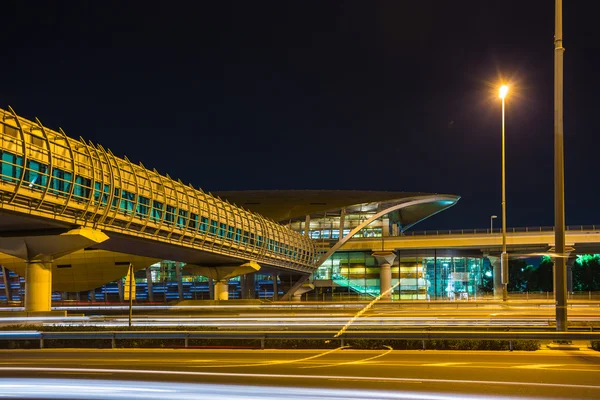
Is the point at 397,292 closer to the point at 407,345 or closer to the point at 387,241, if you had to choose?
the point at 387,241

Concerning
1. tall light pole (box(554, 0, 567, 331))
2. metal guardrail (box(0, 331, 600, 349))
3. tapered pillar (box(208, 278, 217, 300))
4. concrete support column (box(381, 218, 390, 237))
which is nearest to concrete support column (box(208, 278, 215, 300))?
tapered pillar (box(208, 278, 217, 300))

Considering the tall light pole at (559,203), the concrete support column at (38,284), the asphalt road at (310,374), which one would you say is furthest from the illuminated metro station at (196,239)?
the tall light pole at (559,203)

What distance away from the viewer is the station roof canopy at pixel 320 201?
313 feet

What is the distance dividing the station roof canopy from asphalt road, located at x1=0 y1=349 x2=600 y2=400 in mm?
73873

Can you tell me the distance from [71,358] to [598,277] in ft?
366

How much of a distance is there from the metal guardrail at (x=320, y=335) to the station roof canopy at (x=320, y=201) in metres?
69.9

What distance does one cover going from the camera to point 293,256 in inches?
3068

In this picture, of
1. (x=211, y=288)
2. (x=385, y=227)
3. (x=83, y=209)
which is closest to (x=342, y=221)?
(x=385, y=227)

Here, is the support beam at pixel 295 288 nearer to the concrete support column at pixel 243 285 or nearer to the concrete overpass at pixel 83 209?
the concrete support column at pixel 243 285

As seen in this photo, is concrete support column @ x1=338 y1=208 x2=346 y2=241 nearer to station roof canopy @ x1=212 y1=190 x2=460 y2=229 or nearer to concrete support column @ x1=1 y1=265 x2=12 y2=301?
station roof canopy @ x1=212 y1=190 x2=460 y2=229

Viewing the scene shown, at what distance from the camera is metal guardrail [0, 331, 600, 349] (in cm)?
2050

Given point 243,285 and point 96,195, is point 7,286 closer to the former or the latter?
point 243,285

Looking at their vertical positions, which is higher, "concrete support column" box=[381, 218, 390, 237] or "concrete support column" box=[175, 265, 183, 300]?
"concrete support column" box=[381, 218, 390, 237]

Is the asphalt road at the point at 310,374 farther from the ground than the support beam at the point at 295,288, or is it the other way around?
the asphalt road at the point at 310,374
